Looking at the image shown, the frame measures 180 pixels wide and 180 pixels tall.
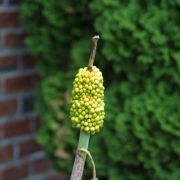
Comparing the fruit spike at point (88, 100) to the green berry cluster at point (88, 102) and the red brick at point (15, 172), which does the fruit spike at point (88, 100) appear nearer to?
the green berry cluster at point (88, 102)

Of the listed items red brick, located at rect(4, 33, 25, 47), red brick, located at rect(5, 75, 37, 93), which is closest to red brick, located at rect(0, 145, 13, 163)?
red brick, located at rect(5, 75, 37, 93)

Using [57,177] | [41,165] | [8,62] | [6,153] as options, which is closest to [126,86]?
[8,62]

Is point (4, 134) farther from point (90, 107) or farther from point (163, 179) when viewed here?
point (90, 107)

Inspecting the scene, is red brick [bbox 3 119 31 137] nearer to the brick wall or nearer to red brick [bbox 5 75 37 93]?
the brick wall

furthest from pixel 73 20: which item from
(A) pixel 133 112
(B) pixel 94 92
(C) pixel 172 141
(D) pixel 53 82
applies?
(B) pixel 94 92

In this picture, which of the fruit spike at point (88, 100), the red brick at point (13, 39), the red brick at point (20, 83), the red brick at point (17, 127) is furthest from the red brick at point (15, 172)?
the fruit spike at point (88, 100)

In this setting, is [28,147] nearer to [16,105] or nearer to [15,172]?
[15,172]
